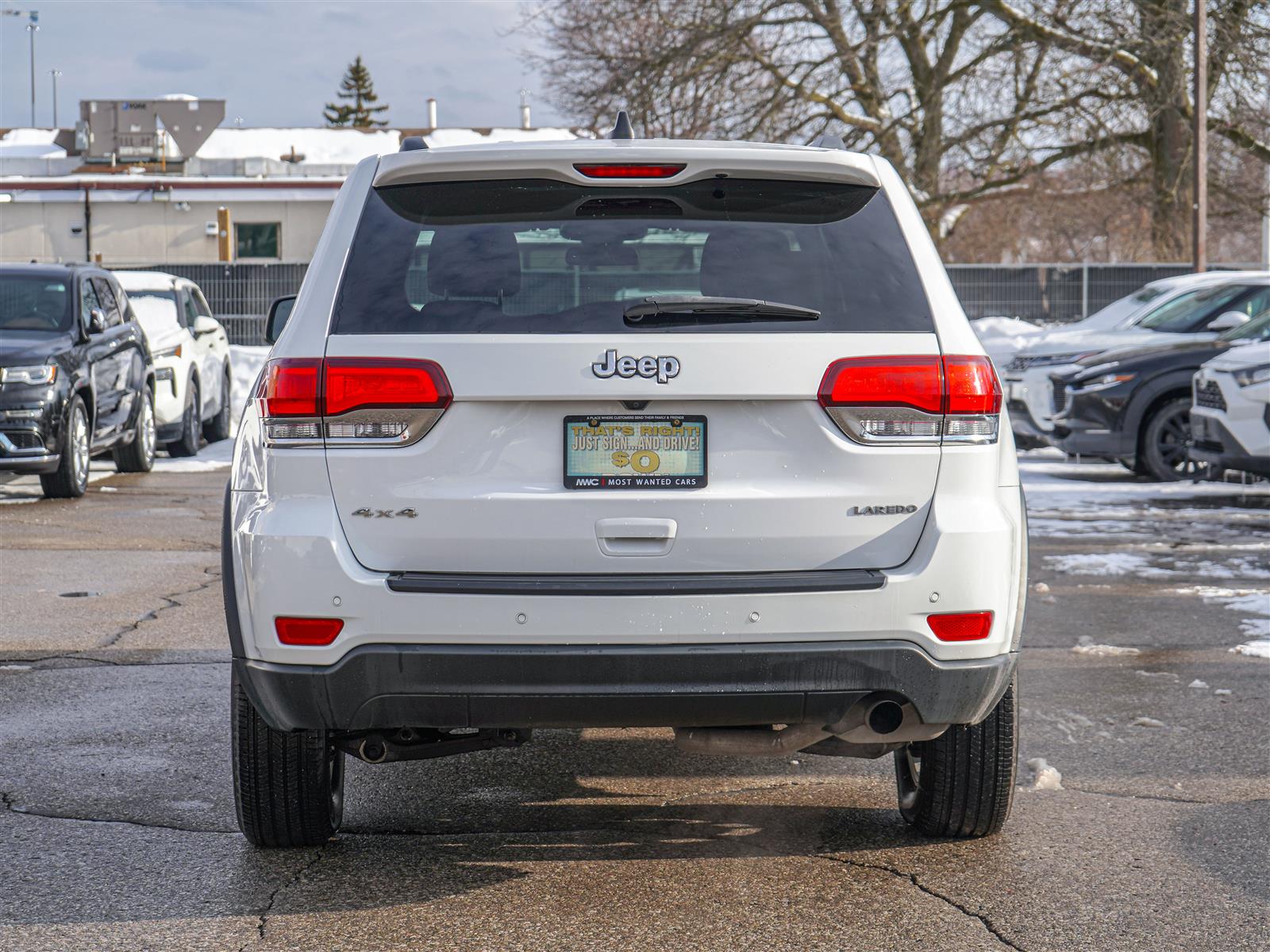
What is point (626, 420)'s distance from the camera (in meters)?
3.78

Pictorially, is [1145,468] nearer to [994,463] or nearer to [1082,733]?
[1082,733]

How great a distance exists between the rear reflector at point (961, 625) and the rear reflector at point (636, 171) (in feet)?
4.00

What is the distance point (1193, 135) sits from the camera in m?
25.8

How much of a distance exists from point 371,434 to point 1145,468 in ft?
39.7

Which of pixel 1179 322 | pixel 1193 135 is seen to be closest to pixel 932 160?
pixel 1193 135

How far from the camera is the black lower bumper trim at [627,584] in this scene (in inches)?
146

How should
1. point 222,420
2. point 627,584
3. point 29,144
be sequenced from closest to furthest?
point 627,584 < point 222,420 < point 29,144

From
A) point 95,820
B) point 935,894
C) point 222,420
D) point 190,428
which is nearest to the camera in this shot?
point 935,894

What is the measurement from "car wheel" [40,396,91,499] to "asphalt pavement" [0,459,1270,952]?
540cm

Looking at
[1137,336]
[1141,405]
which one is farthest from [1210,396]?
[1137,336]

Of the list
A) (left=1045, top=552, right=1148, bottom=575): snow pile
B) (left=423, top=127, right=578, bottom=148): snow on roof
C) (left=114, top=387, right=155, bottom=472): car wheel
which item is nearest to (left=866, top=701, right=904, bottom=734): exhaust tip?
(left=1045, top=552, right=1148, bottom=575): snow pile

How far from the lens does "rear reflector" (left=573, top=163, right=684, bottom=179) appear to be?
396 centimetres

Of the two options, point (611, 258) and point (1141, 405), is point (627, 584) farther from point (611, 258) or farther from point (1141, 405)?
point (1141, 405)

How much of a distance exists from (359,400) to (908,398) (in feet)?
4.15
